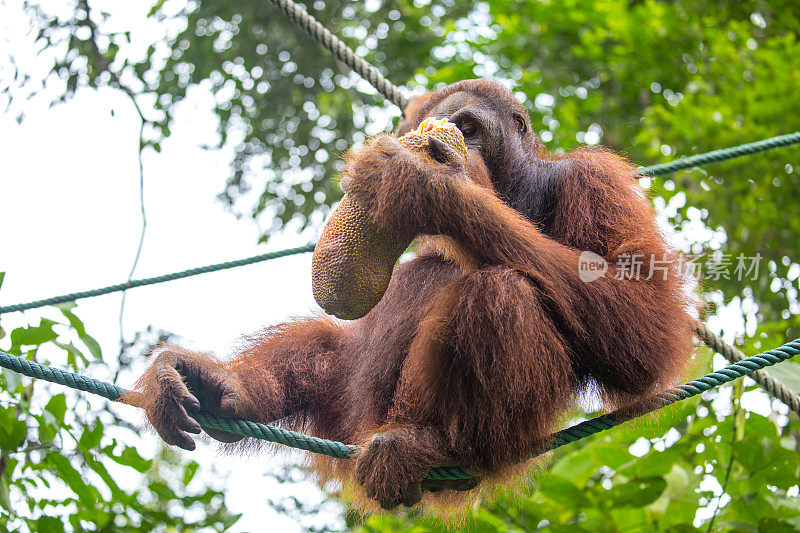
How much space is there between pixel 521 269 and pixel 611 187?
523mm

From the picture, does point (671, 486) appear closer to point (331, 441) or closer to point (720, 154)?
point (331, 441)

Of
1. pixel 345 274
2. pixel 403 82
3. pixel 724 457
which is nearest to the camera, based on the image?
pixel 345 274

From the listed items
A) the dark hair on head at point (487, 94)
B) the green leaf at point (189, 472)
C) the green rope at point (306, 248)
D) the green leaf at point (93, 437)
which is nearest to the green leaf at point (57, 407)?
the green leaf at point (93, 437)

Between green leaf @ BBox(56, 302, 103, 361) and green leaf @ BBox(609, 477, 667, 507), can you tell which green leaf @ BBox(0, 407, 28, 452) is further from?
green leaf @ BBox(609, 477, 667, 507)

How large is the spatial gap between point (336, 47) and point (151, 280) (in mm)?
1225

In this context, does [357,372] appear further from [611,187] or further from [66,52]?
[66,52]

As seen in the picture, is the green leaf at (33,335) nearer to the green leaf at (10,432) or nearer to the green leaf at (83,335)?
the green leaf at (83,335)

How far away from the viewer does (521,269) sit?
197 cm

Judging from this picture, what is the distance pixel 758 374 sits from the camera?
2639 millimetres

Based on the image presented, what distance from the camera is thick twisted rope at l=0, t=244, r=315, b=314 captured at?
2.67m

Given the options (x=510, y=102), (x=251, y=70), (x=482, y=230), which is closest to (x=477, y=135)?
(x=510, y=102)

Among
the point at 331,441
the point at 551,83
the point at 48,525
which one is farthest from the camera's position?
the point at 551,83

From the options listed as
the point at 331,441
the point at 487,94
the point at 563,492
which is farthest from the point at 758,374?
the point at 331,441

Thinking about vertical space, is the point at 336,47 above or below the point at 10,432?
above
